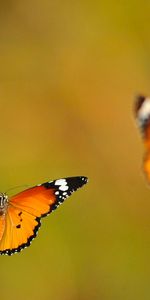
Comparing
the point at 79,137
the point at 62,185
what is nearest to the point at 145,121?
the point at 62,185

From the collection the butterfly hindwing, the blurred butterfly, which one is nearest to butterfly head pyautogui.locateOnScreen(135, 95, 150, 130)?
the blurred butterfly

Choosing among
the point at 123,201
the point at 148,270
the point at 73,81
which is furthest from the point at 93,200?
the point at 73,81

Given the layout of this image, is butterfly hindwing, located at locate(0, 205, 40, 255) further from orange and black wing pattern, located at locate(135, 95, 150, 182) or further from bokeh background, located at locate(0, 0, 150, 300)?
bokeh background, located at locate(0, 0, 150, 300)

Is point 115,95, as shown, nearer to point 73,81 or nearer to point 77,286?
point 73,81

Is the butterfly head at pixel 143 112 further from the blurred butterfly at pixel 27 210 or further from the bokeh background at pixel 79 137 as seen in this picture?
the bokeh background at pixel 79 137

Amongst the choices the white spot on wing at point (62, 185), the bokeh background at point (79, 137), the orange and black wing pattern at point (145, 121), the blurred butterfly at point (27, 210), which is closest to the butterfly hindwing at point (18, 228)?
the blurred butterfly at point (27, 210)

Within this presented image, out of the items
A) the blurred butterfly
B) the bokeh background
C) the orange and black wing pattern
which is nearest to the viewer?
the orange and black wing pattern
